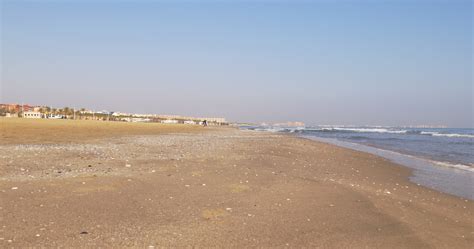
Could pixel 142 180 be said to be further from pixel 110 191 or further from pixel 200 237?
pixel 200 237

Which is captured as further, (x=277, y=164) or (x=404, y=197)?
(x=277, y=164)

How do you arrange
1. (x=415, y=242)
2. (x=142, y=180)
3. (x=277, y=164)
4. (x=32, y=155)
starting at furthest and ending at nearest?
(x=277, y=164) → (x=32, y=155) → (x=142, y=180) → (x=415, y=242)

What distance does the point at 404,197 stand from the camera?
35.3ft

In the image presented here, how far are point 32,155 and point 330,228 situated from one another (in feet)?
42.4

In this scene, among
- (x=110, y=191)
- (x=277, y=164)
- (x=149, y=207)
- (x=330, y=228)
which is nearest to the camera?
(x=330, y=228)

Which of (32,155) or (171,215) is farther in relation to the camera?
(32,155)

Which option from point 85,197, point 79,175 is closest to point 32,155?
point 79,175

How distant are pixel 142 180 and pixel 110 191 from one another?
5.30 feet

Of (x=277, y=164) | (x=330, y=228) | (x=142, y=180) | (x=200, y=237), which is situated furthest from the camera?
(x=277, y=164)

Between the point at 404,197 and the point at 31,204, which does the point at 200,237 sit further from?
the point at 404,197

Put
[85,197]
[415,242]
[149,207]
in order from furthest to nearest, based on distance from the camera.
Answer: [85,197]
[149,207]
[415,242]

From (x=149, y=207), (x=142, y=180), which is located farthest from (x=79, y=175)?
(x=149, y=207)

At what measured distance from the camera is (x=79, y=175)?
10938 millimetres

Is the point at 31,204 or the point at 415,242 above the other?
the point at 31,204
